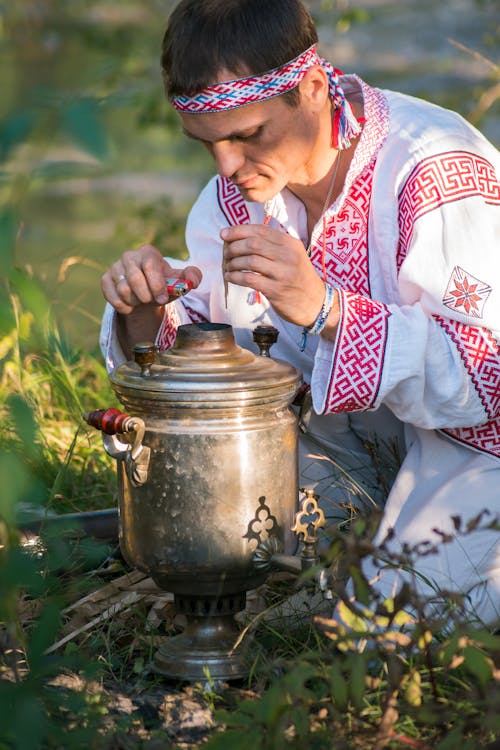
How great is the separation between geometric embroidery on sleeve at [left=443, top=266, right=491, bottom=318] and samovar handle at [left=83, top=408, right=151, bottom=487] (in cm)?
76

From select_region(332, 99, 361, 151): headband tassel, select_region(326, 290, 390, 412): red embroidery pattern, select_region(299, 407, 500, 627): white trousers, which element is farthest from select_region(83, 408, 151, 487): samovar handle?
select_region(332, 99, 361, 151): headband tassel

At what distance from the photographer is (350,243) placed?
2.89 meters

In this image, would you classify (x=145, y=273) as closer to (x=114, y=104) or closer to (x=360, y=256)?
(x=360, y=256)

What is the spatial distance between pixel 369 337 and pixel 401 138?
1.82 feet

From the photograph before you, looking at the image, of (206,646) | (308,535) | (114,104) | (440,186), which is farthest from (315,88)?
(206,646)

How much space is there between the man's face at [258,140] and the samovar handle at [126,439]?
2.06 feet

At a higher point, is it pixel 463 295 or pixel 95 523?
pixel 463 295

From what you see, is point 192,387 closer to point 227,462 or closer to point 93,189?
point 227,462

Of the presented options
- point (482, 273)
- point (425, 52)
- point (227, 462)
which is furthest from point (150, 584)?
point (425, 52)

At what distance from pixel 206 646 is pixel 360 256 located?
3.28ft

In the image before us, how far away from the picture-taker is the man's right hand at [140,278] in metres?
2.76

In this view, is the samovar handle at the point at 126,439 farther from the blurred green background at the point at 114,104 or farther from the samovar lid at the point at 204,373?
the blurred green background at the point at 114,104

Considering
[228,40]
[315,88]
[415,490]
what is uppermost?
[228,40]

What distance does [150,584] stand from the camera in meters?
3.07
